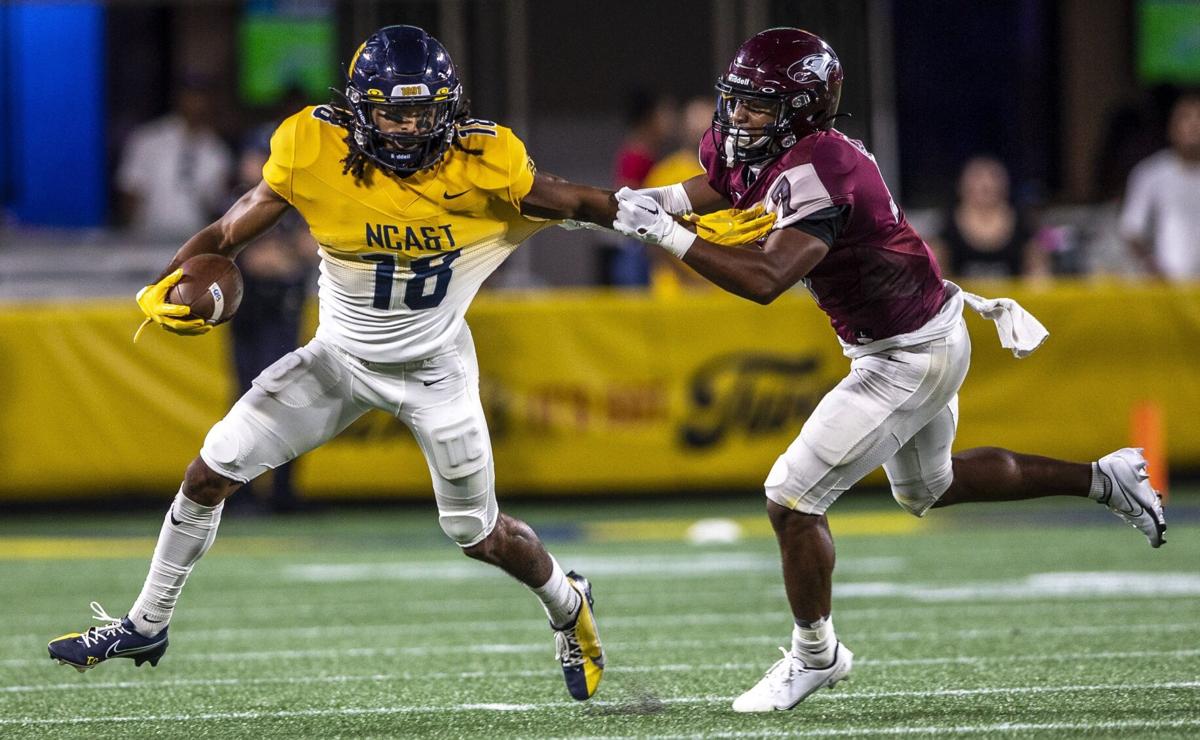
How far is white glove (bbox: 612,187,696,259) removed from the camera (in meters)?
4.29

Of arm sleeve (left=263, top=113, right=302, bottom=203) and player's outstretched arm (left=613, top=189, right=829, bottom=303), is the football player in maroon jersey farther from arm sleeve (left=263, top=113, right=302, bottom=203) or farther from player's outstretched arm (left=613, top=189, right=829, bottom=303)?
arm sleeve (left=263, top=113, right=302, bottom=203)

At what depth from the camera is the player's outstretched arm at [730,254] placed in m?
4.26

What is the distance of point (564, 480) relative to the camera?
9508 mm

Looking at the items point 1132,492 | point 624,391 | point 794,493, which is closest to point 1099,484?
point 1132,492

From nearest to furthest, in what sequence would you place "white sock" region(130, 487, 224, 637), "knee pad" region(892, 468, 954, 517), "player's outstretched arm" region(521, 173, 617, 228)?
"player's outstretched arm" region(521, 173, 617, 228)
"white sock" region(130, 487, 224, 637)
"knee pad" region(892, 468, 954, 517)

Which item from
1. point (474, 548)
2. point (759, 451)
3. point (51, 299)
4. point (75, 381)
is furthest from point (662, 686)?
point (51, 299)

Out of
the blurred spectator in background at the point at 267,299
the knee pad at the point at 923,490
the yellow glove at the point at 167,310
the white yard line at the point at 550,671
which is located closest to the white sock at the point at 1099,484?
the knee pad at the point at 923,490

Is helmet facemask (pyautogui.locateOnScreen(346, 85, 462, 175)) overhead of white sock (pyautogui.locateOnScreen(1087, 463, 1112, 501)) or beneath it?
overhead

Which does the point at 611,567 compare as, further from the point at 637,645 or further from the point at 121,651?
the point at 121,651

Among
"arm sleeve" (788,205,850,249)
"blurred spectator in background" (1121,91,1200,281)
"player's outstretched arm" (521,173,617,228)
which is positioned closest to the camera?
"arm sleeve" (788,205,850,249)

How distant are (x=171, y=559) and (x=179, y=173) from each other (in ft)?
22.2

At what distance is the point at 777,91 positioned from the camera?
14.8ft

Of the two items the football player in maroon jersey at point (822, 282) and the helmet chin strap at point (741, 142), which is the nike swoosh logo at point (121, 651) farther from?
the helmet chin strap at point (741, 142)

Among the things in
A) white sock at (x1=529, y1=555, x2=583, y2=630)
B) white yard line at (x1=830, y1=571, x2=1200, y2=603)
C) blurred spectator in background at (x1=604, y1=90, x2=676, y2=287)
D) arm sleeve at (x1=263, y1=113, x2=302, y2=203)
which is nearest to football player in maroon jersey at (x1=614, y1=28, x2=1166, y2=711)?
white sock at (x1=529, y1=555, x2=583, y2=630)
